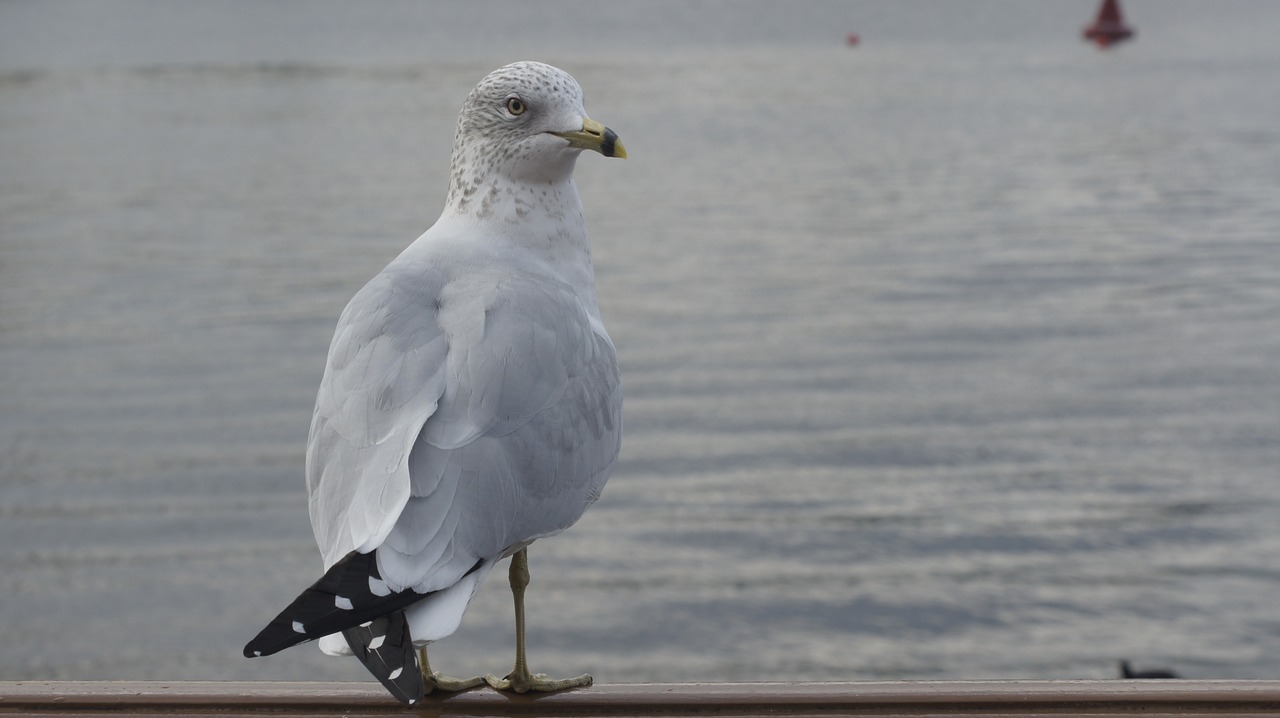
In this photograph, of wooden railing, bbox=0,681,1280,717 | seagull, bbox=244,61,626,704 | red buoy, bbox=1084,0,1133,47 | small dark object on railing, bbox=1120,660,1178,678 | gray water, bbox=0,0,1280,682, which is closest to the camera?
seagull, bbox=244,61,626,704

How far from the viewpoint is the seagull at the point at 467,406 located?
8.27 ft

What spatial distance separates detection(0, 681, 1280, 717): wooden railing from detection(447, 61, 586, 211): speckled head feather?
120cm

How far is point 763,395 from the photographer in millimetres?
11203

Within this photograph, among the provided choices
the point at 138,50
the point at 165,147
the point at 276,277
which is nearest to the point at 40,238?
the point at 276,277

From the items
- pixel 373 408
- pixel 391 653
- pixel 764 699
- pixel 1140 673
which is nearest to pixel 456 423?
pixel 373 408

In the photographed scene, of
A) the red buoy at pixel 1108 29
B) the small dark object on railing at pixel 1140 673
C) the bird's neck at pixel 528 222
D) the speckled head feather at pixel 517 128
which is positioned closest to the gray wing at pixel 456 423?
the bird's neck at pixel 528 222

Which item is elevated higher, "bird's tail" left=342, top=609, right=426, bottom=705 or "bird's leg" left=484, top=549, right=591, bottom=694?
"bird's tail" left=342, top=609, right=426, bottom=705

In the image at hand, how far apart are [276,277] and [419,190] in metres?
5.14

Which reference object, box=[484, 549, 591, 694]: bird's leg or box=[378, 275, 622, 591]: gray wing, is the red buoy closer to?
box=[378, 275, 622, 591]: gray wing

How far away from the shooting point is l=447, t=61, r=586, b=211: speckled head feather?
11.2 feet

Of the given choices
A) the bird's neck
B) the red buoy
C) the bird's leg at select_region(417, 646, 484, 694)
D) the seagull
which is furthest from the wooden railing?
the red buoy

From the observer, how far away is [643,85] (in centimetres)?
3569

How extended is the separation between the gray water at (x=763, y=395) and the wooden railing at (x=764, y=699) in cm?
434

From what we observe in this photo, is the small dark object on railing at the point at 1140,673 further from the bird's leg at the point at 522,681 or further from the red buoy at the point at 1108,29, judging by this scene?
the red buoy at the point at 1108,29
